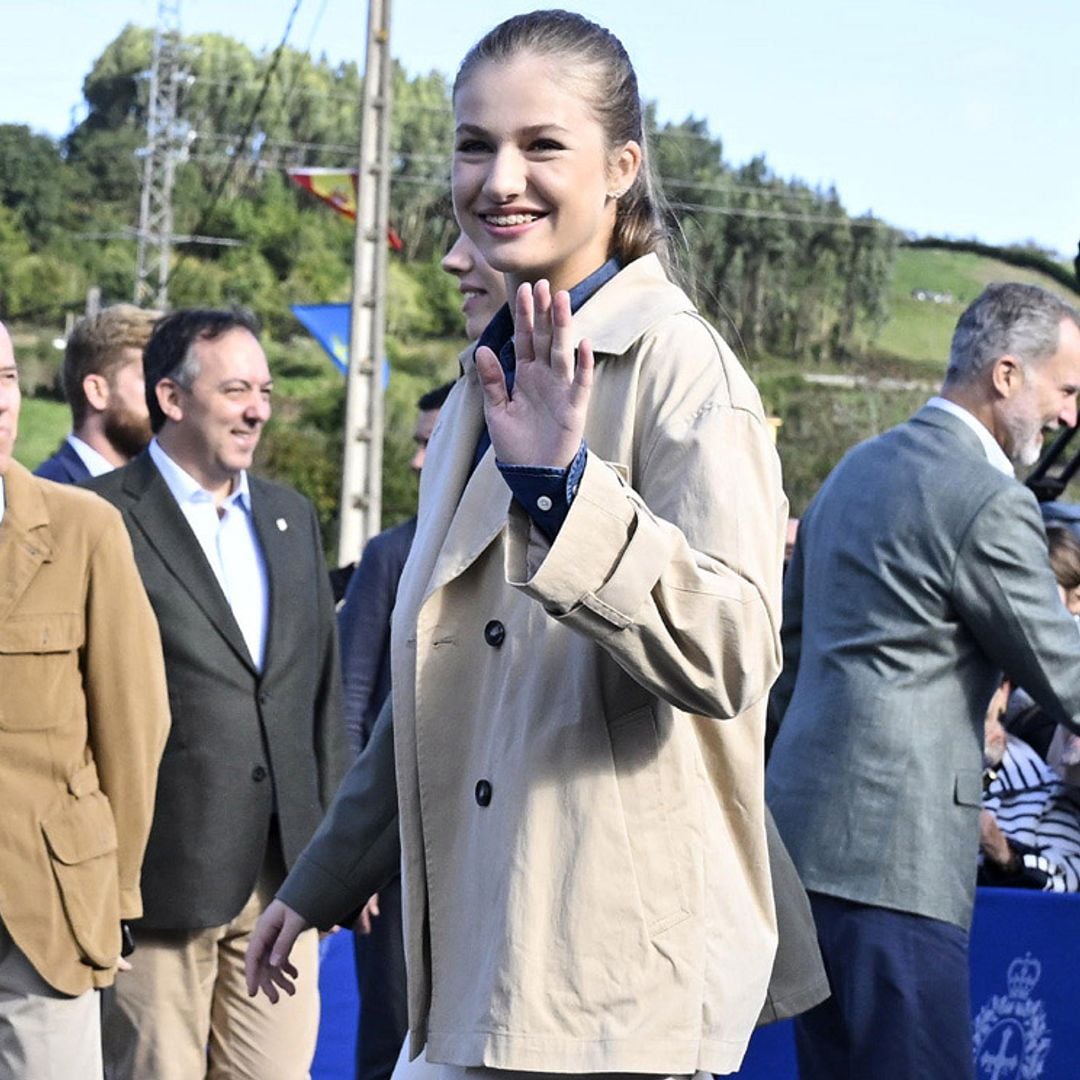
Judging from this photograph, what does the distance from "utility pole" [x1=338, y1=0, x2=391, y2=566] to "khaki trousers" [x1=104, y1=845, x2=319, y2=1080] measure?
14866 millimetres

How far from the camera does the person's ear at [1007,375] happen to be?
174 inches

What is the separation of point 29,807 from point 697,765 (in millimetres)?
2130

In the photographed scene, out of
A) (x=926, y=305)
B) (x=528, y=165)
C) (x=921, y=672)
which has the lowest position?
(x=926, y=305)

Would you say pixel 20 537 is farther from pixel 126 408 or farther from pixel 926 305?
pixel 926 305

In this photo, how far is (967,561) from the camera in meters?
4.18

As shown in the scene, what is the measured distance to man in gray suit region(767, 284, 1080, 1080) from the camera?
13.7 ft

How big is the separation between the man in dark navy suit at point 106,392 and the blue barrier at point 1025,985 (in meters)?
2.75

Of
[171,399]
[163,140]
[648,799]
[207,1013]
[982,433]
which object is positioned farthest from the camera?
[163,140]

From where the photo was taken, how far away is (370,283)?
20609mm

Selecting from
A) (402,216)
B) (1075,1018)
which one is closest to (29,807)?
(1075,1018)

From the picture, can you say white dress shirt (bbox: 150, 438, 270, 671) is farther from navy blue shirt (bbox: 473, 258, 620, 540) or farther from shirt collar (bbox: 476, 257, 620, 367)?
navy blue shirt (bbox: 473, 258, 620, 540)

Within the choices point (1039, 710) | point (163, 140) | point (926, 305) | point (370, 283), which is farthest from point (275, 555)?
point (926, 305)

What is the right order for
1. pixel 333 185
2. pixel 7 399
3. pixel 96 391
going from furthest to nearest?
pixel 333 185 < pixel 96 391 < pixel 7 399

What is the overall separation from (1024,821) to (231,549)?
213 cm
